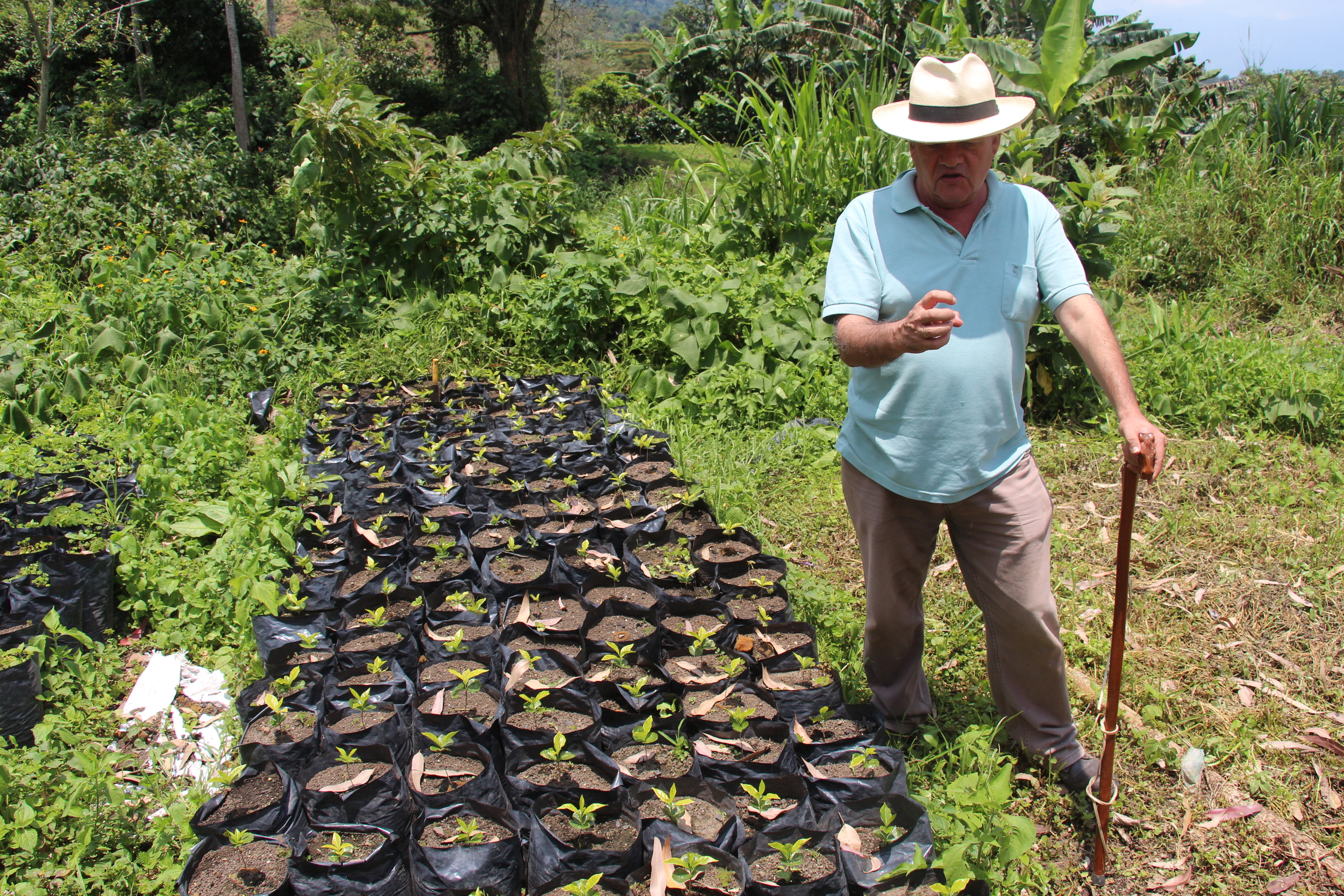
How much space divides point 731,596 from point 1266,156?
651 cm

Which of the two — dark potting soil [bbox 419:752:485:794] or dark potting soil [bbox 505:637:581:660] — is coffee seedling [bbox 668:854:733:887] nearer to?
dark potting soil [bbox 419:752:485:794]

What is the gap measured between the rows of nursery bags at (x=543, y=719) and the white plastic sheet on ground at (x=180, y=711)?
0.68 feet

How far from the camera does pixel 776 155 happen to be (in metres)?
5.73

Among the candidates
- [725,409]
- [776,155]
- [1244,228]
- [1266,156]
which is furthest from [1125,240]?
[725,409]

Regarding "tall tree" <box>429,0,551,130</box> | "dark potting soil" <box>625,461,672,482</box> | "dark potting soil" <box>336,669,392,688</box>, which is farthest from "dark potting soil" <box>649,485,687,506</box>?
"tall tree" <box>429,0,551,130</box>

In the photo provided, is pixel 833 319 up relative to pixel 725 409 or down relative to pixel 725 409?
up

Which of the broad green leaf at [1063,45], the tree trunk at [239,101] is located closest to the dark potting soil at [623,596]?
the broad green leaf at [1063,45]

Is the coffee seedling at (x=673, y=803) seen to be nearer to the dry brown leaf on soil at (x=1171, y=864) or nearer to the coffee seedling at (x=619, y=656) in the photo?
the coffee seedling at (x=619, y=656)

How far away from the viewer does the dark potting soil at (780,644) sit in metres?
2.81

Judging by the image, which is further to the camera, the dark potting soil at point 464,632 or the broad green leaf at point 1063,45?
the broad green leaf at point 1063,45

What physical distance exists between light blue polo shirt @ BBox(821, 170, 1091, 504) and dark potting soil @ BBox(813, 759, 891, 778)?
706mm

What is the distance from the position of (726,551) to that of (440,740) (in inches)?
53.1

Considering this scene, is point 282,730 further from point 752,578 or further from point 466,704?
point 752,578

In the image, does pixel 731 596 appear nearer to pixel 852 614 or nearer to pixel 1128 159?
pixel 852 614
